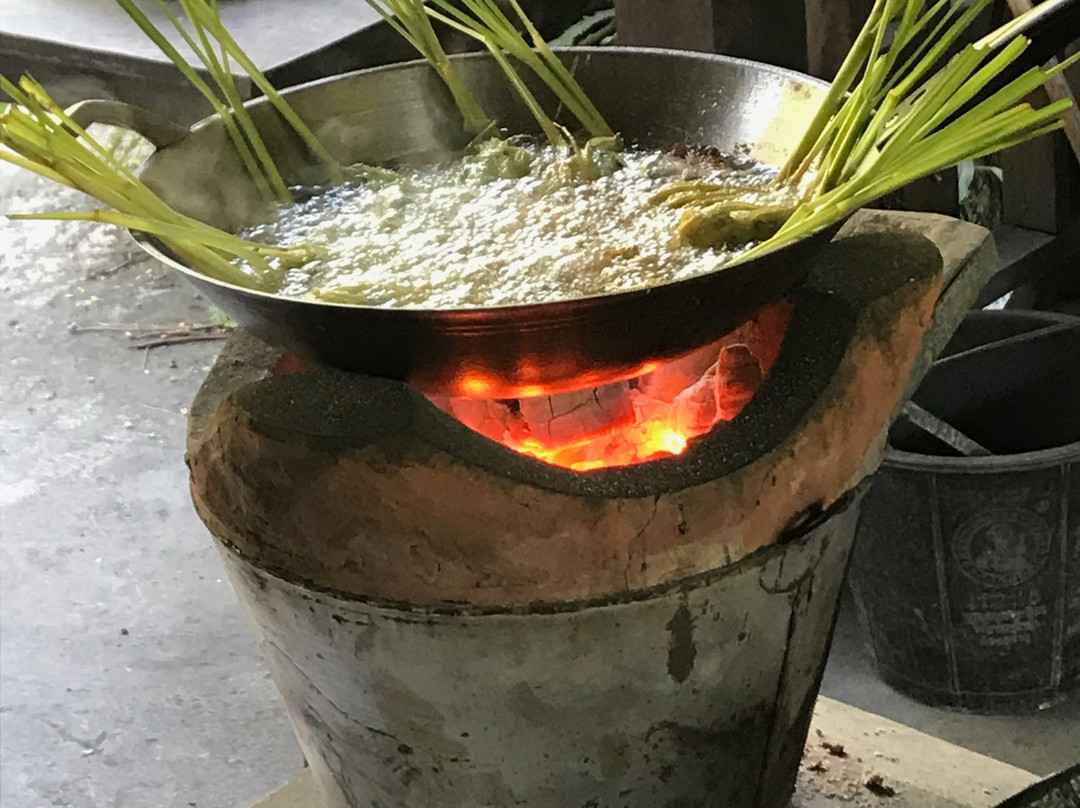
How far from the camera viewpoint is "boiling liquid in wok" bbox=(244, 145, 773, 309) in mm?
971

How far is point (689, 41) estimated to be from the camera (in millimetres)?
1843

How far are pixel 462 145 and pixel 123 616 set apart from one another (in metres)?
1.49

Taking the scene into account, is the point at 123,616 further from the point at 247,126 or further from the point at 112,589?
the point at 247,126

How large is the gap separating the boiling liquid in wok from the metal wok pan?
0.04 metres

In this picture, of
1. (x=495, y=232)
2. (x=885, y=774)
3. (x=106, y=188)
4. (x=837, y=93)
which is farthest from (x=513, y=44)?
(x=885, y=774)

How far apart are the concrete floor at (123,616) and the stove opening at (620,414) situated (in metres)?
1.06

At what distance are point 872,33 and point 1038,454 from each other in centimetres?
94

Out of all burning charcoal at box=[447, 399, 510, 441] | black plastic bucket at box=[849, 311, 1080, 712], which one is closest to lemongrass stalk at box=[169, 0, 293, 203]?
burning charcoal at box=[447, 399, 510, 441]

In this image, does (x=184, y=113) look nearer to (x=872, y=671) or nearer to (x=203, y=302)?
(x=203, y=302)

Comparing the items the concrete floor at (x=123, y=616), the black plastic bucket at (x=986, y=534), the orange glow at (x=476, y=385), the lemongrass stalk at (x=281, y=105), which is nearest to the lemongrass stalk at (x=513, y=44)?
the lemongrass stalk at (x=281, y=105)

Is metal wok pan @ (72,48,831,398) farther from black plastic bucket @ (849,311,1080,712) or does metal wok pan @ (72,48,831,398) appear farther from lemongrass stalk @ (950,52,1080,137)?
black plastic bucket @ (849,311,1080,712)

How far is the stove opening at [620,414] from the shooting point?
1.17 meters

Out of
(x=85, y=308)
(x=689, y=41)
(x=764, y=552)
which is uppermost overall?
(x=689, y=41)

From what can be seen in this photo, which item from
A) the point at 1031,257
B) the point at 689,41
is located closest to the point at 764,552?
the point at 689,41
